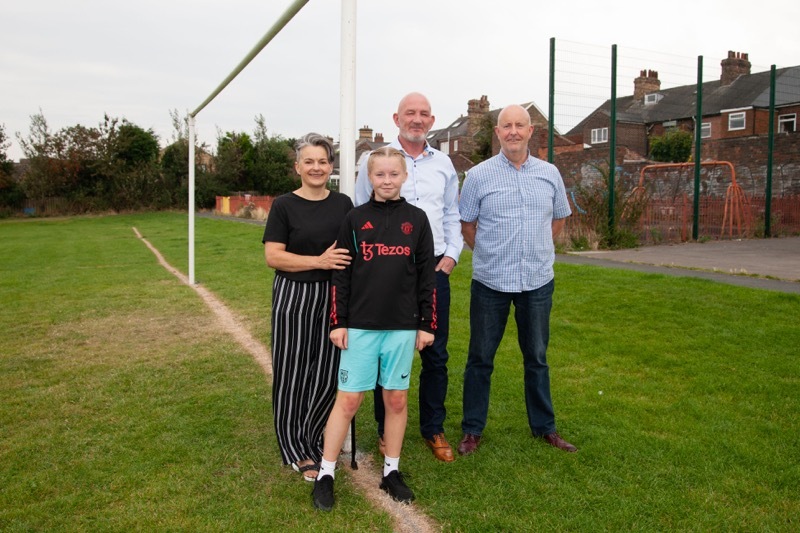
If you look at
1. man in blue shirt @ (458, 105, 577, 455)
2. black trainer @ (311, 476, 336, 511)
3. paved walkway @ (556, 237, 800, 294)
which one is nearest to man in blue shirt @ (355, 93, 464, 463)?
man in blue shirt @ (458, 105, 577, 455)

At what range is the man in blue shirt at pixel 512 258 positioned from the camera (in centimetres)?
389

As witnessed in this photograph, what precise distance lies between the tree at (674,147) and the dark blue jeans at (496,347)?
37.2 meters

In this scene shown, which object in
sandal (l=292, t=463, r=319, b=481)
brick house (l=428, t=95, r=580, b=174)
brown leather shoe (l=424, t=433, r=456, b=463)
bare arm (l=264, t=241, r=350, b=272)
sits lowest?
sandal (l=292, t=463, r=319, b=481)

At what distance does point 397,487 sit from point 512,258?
147 cm

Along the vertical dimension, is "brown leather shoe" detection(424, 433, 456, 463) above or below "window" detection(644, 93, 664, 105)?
below

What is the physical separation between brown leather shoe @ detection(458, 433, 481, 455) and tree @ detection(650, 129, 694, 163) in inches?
1476

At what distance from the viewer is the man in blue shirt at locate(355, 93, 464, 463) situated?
3.75 meters

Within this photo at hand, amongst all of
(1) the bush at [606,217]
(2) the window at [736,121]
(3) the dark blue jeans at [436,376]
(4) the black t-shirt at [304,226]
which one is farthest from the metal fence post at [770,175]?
(2) the window at [736,121]

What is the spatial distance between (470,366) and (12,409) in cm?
342

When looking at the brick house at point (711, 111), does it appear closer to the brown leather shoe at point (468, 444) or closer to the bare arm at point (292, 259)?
the brown leather shoe at point (468, 444)

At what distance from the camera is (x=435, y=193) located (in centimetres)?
382

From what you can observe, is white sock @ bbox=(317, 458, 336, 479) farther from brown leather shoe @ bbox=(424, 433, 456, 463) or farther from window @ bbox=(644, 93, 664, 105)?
window @ bbox=(644, 93, 664, 105)

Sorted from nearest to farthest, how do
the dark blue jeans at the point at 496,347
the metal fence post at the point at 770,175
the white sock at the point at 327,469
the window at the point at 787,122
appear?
1. the white sock at the point at 327,469
2. the dark blue jeans at the point at 496,347
3. the metal fence post at the point at 770,175
4. the window at the point at 787,122

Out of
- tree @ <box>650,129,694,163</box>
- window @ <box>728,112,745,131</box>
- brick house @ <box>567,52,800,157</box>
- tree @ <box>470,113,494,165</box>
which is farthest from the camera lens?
tree @ <box>470,113,494,165</box>
